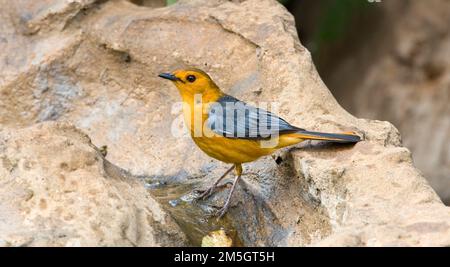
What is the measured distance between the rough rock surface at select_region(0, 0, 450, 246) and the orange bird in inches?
4.7

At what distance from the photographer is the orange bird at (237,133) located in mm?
5711

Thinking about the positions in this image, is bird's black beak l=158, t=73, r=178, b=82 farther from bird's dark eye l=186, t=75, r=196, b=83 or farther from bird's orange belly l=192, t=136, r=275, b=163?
bird's orange belly l=192, t=136, r=275, b=163

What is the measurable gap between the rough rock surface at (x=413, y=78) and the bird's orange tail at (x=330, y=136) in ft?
16.7

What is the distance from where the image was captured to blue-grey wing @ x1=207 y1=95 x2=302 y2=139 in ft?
18.9

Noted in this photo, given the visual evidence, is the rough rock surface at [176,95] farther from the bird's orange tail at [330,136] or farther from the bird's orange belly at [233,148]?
the bird's orange belly at [233,148]

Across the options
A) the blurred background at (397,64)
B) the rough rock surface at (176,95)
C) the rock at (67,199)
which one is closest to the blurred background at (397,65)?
the blurred background at (397,64)

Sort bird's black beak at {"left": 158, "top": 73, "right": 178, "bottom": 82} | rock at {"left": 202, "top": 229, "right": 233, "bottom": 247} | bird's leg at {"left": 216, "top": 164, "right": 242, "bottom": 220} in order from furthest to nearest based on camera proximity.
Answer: bird's black beak at {"left": 158, "top": 73, "right": 178, "bottom": 82}, bird's leg at {"left": 216, "top": 164, "right": 242, "bottom": 220}, rock at {"left": 202, "top": 229, "right": 233, "bottom": 247}

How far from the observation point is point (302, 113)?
20.3 ft

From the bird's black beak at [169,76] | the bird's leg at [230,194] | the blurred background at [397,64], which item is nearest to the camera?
the bird's leg at [230,194]

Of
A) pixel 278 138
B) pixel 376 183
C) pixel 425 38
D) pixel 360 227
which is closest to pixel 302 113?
pixel 278 138

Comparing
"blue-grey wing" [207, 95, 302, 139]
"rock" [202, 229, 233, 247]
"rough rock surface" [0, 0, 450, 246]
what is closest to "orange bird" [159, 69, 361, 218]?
"blue-grey wing" [207, 95, 302, 139]

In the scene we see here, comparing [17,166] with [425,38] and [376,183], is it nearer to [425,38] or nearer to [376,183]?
[376,183]

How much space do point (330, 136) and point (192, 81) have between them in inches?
48.9
